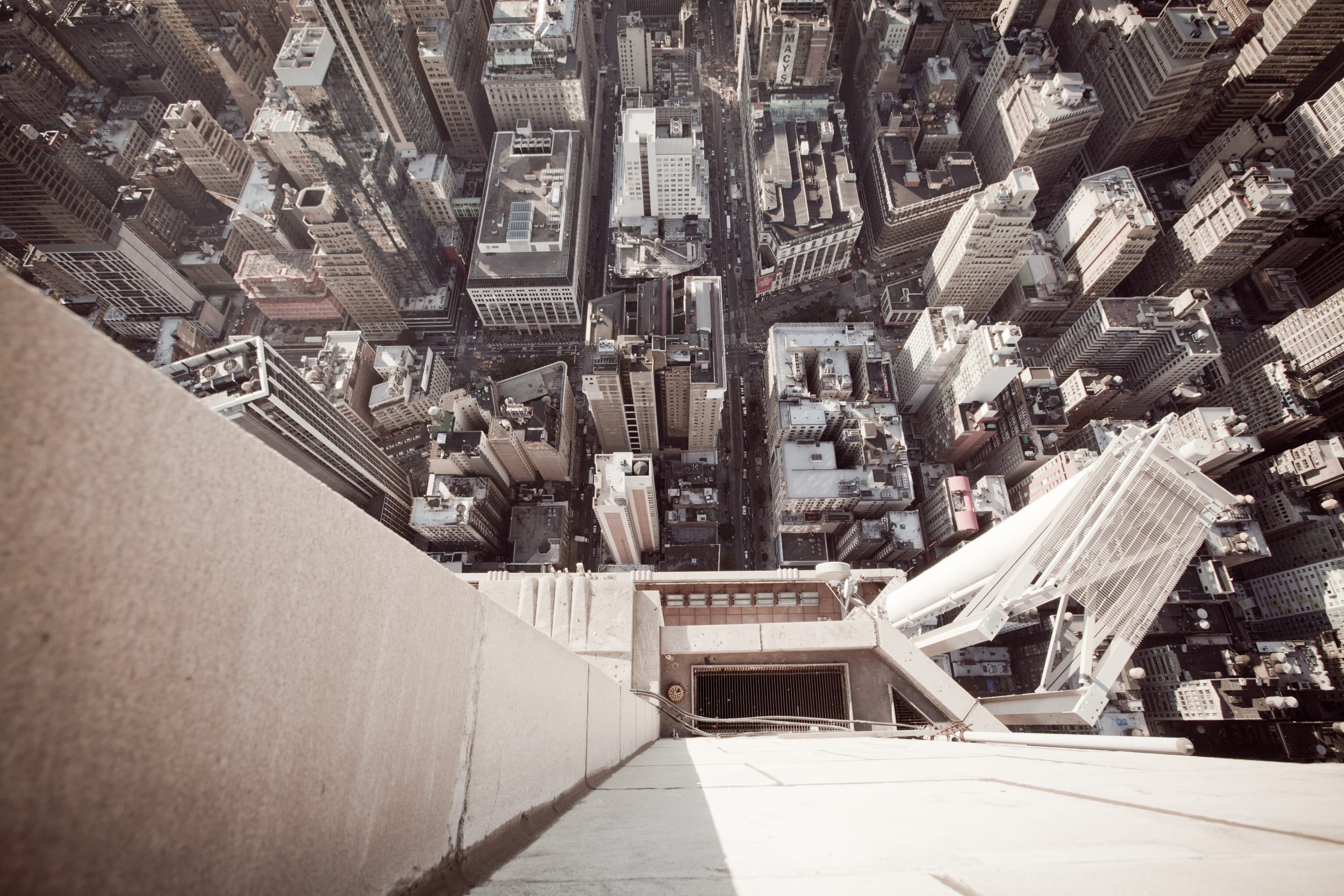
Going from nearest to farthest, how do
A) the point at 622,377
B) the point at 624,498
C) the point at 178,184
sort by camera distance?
1. the point at 624,498
2. the point at 622,377
3. the point at 178,184

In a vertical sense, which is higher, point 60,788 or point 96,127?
point 96,127

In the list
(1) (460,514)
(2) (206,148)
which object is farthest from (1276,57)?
(2) (206,148)

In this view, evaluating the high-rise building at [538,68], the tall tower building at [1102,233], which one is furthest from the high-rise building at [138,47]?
the tall tower building at [1102,233]

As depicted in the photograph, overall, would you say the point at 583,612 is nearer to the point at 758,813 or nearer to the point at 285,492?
the point at 758,813

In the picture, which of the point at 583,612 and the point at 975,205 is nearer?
the point at 583,612

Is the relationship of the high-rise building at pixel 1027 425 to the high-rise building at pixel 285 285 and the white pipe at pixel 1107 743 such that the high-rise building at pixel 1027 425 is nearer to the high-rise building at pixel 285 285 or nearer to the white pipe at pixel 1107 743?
the white pipe at pixel 1107 743

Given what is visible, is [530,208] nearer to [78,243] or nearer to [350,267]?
[350,267]

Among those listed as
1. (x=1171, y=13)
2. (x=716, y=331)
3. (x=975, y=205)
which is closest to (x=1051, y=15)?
(x=1171, y=13)
